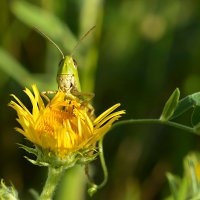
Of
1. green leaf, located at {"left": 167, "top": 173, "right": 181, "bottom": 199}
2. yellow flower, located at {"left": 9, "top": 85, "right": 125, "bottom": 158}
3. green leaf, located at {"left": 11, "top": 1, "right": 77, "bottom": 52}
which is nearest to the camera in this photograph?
yellow flower, located at {"left": 9, "top": 85, "right": 125, "bottom": 158}

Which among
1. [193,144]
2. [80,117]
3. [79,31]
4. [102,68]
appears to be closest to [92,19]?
[79,31]

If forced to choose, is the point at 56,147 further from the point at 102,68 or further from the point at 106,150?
the point at 102,68

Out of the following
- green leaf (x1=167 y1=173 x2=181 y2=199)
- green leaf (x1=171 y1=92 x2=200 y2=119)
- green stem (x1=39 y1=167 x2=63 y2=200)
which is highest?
green leaf (x1=171 y1=92 x2=200 y2=119)

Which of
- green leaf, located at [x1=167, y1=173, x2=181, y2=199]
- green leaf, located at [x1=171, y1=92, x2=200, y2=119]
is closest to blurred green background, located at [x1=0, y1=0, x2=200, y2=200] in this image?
green leaf, located at [x1=167, y1=173, x2=181, y2=199]

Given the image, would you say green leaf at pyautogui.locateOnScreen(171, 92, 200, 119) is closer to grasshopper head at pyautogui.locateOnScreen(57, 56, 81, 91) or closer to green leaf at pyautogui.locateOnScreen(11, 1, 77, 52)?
grasshopper head at pyautogui.locateOnScreen(57, 56, 81, 91)

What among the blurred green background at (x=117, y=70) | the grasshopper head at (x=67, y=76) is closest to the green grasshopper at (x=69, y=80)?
the grasshopper head at (x=67, y=76)

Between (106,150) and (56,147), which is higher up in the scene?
(56,147)
